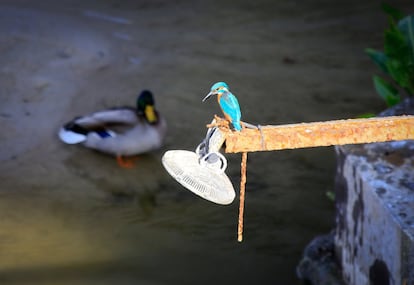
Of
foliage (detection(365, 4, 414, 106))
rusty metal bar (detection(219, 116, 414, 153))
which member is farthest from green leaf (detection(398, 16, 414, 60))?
rusty metal bar (detection(219, 116, 414, 153))

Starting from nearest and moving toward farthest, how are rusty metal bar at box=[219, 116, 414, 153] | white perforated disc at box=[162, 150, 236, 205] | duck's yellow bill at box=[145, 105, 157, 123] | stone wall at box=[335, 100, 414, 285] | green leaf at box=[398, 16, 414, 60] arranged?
1. white perforated disc at box=[162, 150, 236, 205]
2. rusty metal bar at box=[219, 116, 414, 153]
3. stone wall at box=[335, 100, 414, 285]
4. green leaf at box=[398, 16, 414, 60]
5. duck's yellow bill at box=[145, 105, 157, 123]

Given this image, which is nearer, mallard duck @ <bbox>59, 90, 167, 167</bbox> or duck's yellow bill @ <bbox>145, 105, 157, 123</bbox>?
mallard duck @ <bbox>59, 90, 167, 167</bbox>

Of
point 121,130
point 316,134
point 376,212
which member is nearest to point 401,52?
point 376,212

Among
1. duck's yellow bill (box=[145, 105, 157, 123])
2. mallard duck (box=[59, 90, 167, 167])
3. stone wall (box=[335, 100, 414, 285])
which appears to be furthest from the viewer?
duck's yellow bill (box=[145, 105, 157, 123])

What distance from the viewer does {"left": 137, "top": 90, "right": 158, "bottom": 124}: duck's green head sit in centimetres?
688

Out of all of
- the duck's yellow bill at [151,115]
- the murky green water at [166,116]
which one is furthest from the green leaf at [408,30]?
the duck's yellow bill at [151,115]

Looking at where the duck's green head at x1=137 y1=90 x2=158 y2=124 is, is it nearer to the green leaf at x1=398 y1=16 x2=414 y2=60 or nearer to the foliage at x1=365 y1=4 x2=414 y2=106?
the foliage at x1=365 y1=4 x2=414 y2=106

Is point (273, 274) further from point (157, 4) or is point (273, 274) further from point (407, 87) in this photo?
point (157, 4)

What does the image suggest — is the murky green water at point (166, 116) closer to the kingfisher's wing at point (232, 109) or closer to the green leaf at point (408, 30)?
the green leaf at point (408, 30)

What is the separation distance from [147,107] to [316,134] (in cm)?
421

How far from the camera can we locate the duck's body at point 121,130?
676 cm

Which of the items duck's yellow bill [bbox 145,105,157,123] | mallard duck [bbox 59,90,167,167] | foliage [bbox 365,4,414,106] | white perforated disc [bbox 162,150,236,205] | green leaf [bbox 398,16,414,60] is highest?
green leaf [bbox 398,16,414,60]

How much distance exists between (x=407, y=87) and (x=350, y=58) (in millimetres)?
2844

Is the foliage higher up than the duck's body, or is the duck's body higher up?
the foliage
